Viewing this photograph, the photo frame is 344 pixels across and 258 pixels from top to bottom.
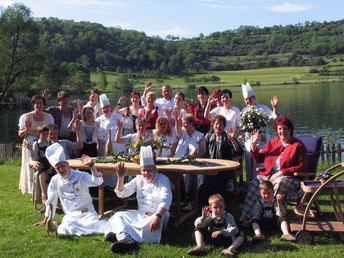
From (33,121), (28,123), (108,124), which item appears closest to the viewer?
(28,123)

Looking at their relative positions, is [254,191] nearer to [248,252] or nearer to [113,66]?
[248,252]

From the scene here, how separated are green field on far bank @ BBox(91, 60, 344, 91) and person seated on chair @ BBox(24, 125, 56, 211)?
8018 cm

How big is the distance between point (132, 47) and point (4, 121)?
275 feet

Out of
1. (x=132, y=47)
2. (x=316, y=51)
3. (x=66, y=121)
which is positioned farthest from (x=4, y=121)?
(x=316, y=51)

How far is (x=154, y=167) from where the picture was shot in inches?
255

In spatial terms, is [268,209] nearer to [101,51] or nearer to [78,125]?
[78,125]

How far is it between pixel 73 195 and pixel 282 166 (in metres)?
3.47

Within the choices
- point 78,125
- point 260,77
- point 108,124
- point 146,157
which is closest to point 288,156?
point 146,157

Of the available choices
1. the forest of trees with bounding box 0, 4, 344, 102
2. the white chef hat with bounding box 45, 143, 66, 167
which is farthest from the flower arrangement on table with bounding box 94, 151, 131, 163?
the forest of trees with bounding box 0, 4, 344, 102

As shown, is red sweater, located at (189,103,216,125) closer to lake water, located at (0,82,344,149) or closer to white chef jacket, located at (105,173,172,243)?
white chef jacket, located at (105,173,172,243)

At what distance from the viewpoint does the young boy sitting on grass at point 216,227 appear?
5902 millimetres

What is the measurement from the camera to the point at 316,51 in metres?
147

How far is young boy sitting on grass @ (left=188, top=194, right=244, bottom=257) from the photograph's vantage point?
232 inches

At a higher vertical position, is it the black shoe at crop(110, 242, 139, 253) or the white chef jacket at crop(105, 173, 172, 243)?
the white chef jacket at crop(105, 173, 172, 243)
